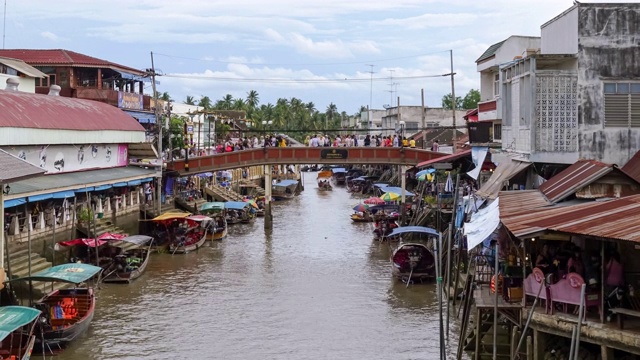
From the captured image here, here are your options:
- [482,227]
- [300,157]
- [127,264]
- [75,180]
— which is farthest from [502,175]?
[300,157]

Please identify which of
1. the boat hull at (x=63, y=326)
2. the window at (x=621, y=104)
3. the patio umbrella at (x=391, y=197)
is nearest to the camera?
the window at (x=621, y=104)

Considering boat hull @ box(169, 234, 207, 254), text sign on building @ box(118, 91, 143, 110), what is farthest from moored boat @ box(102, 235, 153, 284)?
text sign on building @ box(118, 91, 143, 110)

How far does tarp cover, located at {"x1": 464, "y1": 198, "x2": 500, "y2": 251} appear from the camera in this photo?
1794cm

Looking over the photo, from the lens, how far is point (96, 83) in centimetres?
5162

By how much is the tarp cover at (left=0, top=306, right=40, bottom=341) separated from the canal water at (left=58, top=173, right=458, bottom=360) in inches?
165

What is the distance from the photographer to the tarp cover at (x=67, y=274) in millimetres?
23516

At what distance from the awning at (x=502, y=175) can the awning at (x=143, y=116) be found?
102ft

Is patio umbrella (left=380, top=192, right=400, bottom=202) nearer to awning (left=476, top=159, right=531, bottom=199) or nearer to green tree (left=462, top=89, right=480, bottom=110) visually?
awning (left=476, top=159, right=531, bottom=199)

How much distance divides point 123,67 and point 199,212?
10.5 metres

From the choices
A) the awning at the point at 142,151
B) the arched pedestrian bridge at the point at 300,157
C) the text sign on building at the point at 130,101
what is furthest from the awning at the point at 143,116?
the arched pedestrian bridge at the point at 300,157

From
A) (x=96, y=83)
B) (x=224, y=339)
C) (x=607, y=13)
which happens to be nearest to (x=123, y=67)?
(x=96, y=83)

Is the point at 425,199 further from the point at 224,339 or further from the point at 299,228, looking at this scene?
the point at 224,339

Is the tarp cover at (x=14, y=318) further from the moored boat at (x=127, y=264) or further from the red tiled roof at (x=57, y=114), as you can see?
→ the moored boat at (x=127, y=264)

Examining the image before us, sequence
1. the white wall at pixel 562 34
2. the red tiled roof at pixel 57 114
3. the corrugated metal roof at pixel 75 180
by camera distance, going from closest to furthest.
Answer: the white wall at pixel 562 34
the corrugated metal roof at pixel 75 180
the red tiled roof at pixel 57 114
